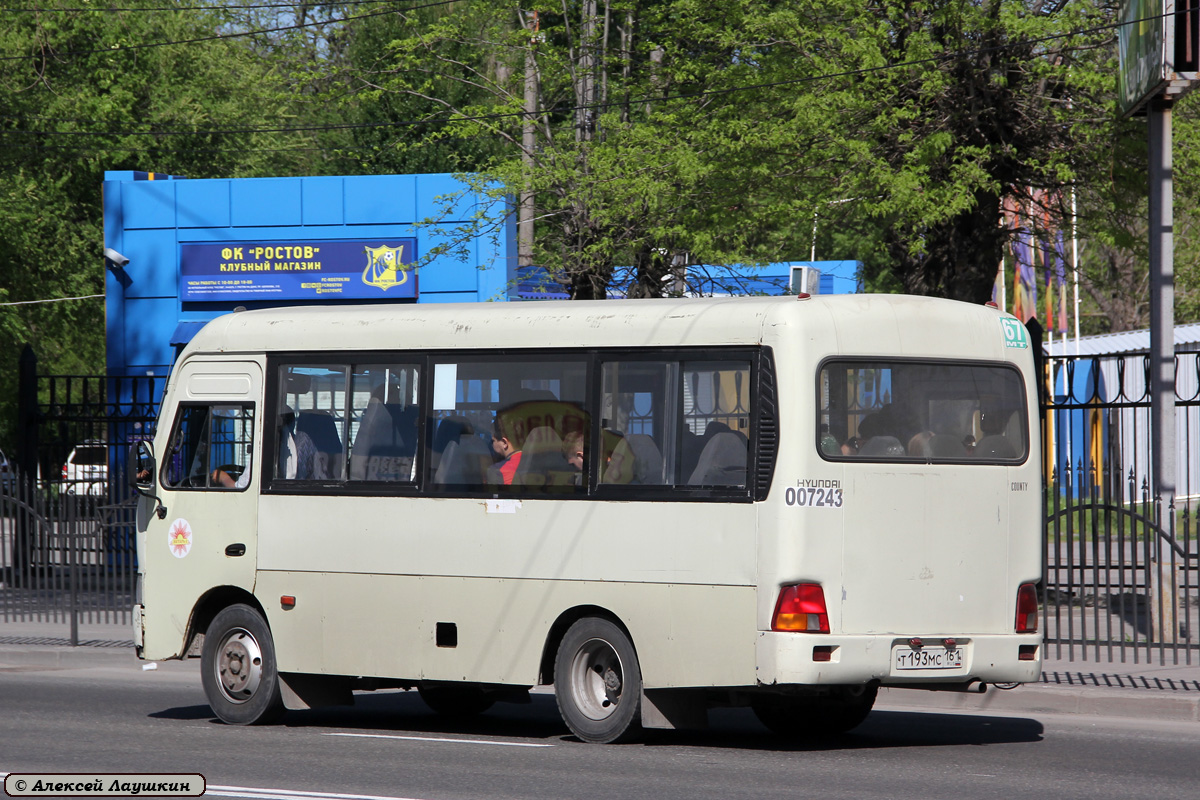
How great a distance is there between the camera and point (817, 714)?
32.6ft

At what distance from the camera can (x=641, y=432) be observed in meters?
A: 9.26

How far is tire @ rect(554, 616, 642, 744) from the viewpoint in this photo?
29.9ft

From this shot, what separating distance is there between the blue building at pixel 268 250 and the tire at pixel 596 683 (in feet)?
49.9

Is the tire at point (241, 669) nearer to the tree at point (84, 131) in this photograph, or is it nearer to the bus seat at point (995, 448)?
the bus seat at point (995, 448)

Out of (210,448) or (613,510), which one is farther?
(210,448)

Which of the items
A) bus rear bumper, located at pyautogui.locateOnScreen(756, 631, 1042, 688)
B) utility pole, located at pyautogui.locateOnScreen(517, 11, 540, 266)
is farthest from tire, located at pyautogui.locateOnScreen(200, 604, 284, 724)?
utility pole, located at pyautogui.locateOnScreen(517, 11, 540, 266)

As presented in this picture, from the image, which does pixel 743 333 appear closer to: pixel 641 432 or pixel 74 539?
pixel 641 432

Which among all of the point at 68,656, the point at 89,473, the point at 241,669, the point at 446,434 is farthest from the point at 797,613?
the point at 89,473

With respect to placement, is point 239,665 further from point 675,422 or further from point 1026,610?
point 1026,610

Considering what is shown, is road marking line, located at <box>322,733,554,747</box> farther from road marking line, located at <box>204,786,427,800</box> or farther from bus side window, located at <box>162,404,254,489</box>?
road marking line, located at <box>204,786,427,800</box>

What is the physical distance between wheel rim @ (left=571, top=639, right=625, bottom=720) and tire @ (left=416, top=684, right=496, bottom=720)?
1628 mm

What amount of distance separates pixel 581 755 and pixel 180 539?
11.2 ft

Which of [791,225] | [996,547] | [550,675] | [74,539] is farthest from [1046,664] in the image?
[74,539]

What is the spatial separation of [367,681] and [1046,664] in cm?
552
